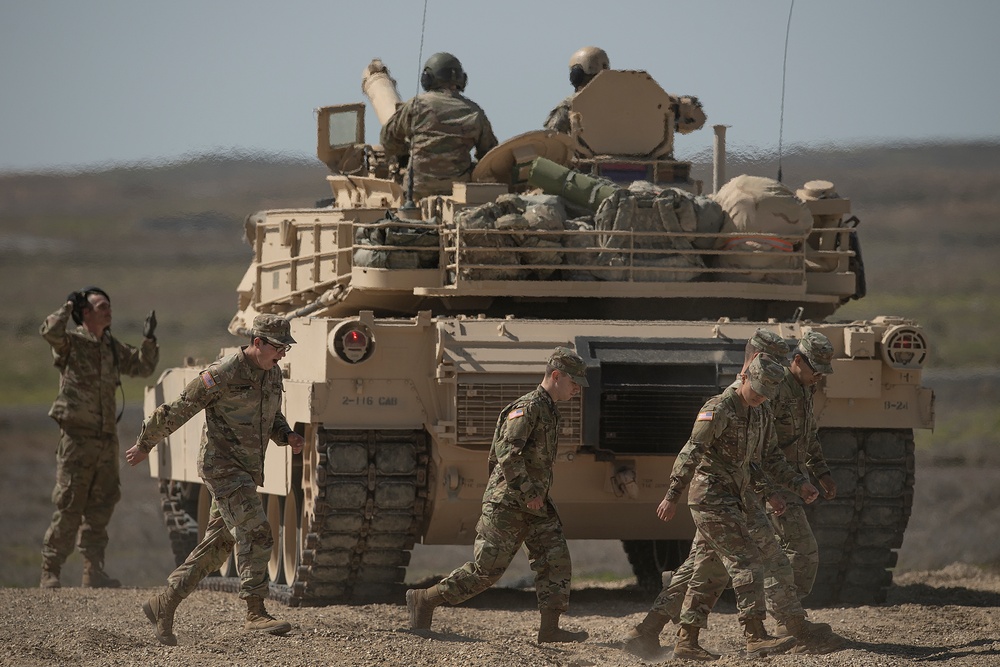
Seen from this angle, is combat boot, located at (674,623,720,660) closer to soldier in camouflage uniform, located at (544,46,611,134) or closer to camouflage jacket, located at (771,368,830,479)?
camouflage jacket, located at (771,368,830,479)

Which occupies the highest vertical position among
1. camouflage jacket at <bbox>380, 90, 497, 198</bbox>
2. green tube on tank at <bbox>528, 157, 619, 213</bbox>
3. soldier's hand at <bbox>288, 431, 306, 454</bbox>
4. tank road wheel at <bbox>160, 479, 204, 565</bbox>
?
camouflage jacket at <bbox>380, 90, 497, 198</bbox>

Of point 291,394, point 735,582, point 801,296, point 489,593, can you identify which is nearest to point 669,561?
point 489,593

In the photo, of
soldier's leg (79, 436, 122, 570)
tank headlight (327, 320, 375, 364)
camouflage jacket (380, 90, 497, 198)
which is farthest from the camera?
soldier's leg (79, 436, 122, 570)

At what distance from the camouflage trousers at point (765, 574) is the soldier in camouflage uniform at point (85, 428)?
6.27 m

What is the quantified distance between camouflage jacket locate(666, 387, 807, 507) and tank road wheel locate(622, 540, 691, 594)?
215 inches

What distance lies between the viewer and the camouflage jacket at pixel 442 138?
15367 mm

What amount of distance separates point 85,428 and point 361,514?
3.67 m

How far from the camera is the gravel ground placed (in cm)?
1077

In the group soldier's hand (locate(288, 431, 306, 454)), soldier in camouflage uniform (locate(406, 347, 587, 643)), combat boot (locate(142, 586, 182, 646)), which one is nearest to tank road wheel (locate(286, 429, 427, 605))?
soldier's hand (locate(288, 431, 306, 454))

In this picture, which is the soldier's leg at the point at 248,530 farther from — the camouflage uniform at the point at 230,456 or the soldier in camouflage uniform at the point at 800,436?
the soldier in camouflage uniform at the point at 800,436

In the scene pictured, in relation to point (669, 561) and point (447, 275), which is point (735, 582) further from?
point (669, 561)

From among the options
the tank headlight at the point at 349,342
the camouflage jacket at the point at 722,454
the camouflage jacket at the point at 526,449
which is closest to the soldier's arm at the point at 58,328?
the tank headlight at the point at 349,342

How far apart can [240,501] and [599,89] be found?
596cm

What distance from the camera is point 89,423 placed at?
628 inches
